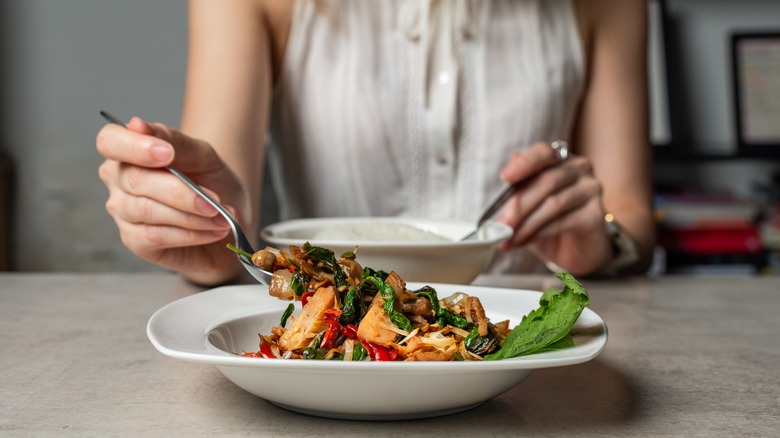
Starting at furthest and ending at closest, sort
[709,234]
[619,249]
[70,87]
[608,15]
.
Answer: [70,87], [709,234], [608,15], [619,249]

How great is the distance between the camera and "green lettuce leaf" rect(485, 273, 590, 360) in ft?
1.91

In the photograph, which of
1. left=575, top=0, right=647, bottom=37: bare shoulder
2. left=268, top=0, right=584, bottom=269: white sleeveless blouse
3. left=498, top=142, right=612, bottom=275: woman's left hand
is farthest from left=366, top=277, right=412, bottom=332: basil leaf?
left=575, top=0, right=647, bottom=37: bare shoulder

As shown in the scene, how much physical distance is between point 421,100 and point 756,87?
6.34ft

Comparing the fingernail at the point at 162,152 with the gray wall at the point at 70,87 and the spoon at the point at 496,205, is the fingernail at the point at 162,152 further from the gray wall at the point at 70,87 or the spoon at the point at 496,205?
the gray wall at the point at 70,87

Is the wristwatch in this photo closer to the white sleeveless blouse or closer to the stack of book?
the white sleeveless blouse

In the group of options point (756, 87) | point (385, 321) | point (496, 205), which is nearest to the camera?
point (385, 321)

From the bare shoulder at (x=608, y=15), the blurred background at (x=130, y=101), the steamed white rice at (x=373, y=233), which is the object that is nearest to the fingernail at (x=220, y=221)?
the steamed white rice at (x=373, y=233)

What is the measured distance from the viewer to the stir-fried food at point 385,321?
23.0 inches

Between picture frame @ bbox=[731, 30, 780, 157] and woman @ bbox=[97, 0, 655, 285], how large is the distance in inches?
55.9

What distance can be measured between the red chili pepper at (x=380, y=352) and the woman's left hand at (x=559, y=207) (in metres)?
0.62

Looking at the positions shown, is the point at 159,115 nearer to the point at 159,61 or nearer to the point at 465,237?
the point at 159,61

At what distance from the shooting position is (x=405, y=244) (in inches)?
33.8

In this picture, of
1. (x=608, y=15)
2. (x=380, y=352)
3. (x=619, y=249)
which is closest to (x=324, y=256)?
(x=380, y=352)

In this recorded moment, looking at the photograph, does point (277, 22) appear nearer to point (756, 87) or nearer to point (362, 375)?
point (362, 375)
